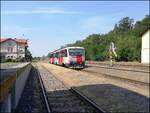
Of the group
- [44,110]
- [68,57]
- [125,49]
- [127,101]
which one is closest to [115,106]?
[127,101]

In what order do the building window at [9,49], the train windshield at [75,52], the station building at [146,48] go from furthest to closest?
1. the building window at [9,49]
2. the station building at [146,48]
3. the train windshield at [75,52]

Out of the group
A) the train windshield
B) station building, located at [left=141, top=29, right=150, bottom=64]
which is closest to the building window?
station building, located at [left=141, top=29, right=150, bottom=64]

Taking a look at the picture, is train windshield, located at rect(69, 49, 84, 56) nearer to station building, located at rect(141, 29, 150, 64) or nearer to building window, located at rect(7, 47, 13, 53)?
station building, located at rect(141, 29, 150, 64)

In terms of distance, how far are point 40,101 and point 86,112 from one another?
4.30 meters

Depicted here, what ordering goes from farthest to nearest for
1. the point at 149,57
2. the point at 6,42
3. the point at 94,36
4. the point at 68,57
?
the point at 94,36 < the point at 6,42 < the point at 149,57 < the point at 68,57

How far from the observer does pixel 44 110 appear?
15.0 m

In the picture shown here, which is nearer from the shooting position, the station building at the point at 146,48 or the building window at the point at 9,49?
the station building at the point at 146,48

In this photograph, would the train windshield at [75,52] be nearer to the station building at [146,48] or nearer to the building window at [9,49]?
the station building at [146,48]

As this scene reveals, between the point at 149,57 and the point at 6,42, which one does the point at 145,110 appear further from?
the point at 6,42

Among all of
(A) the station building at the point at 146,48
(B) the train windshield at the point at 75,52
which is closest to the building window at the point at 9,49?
(A) the station building at the point at 146,48

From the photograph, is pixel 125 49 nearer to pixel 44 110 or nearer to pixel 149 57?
pixel 149 57

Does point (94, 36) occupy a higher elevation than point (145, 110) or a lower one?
higher

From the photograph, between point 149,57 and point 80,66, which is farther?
point 149,57

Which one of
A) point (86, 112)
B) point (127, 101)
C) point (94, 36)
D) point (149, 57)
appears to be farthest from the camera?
point (94, 36)
